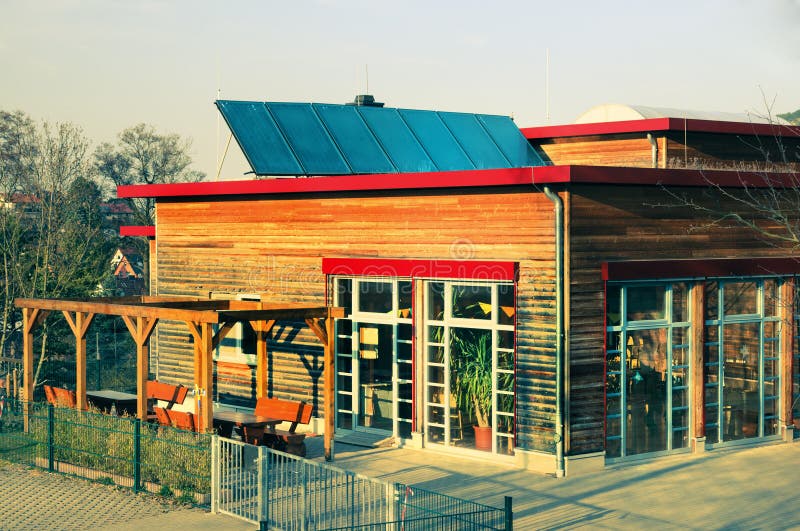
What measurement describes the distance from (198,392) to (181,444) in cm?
173

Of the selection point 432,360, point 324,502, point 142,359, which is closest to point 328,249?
point 432,360

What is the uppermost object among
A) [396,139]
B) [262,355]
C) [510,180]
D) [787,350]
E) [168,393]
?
[396,139]

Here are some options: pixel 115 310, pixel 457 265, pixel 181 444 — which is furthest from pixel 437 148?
pixel 181 444

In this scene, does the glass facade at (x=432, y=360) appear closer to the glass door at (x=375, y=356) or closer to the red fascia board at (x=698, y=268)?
the glass door at (x=375, y=356)

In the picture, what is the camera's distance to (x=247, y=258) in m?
20.4

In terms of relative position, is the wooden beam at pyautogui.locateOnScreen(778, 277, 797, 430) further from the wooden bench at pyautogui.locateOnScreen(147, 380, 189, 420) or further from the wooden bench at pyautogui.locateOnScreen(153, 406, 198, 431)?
the wooden bench at pyautogui.locateOnScreen(147, 380, 189, 420)

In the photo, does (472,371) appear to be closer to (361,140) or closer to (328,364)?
(328,364)

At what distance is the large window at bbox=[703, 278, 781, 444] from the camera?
17.3 metres

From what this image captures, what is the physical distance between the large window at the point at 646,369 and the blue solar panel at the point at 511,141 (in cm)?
838

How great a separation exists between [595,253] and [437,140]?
29.3 ft

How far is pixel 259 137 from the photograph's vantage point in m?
22.1

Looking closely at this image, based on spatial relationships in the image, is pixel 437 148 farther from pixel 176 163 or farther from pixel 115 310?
pixel 176 163

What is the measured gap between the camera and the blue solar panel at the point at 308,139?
854 inches

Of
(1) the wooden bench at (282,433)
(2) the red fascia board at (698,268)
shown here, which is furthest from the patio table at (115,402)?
(2) the red fascia board at (698,268)
